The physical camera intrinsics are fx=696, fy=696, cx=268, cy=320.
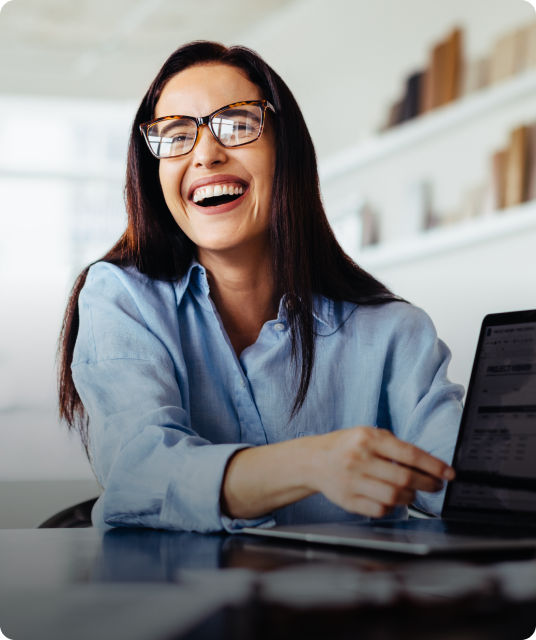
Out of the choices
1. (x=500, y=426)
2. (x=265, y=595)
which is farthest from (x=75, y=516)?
(x=265, y=595)

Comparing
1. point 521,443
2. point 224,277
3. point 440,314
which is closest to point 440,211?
point 440,314

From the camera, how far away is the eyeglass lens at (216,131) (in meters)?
1.23

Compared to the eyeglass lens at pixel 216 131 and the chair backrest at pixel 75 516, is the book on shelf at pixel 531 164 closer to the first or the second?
the eyeglass lens at pixel 216 131

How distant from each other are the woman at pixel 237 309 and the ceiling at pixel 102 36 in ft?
10.5

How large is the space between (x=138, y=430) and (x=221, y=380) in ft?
1.14

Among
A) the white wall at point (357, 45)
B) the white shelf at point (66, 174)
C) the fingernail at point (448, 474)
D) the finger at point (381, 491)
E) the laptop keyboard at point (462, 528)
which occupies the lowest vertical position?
the laptop keyboard at point (462, 528)

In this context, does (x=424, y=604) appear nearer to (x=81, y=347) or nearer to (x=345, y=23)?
(x=81, y=347)

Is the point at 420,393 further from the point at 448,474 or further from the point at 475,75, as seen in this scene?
the point at 475,75

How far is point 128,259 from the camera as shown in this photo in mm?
1288

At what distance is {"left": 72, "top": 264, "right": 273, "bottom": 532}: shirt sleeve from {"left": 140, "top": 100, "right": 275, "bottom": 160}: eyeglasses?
0.25m

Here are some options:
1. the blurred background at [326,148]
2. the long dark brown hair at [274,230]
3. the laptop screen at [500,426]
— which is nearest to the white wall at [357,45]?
the blurred background at [326,148]

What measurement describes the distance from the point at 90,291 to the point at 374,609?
893mm

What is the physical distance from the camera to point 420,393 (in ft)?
3.91

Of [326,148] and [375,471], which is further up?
[326,148]
